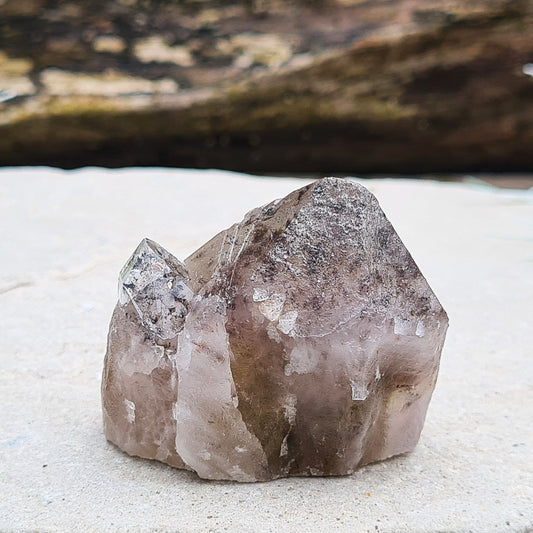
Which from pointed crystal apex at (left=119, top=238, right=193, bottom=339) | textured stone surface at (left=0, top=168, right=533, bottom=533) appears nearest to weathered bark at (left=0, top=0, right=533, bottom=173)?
textured stone surface at (left=0, top=168, right=533, bottom=533)

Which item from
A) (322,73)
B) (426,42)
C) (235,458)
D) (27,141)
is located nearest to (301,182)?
(322,73)

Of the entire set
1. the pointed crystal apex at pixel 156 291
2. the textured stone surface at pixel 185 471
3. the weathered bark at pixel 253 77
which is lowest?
the textured stone surface at pixel 185 471

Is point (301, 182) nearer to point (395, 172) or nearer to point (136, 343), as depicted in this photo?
point (395, 172)

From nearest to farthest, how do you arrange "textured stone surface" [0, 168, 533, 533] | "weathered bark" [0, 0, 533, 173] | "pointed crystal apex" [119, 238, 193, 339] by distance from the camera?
"textured stone surface" [0, 168, 533, 533]
"pointed crystal apex" [119, 238, 193, 339]
"weathered bark" [0, 0, 533, 173]

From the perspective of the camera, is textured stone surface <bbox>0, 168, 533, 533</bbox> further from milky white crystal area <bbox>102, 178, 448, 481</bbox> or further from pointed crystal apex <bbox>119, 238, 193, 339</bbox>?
pointed crystal apex <bbox>119, 238, 193, 339</bbox>

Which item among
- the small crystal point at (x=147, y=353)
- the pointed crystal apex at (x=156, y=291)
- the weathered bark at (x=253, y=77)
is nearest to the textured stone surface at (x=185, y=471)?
the small crystal point at (x=147, y=353)

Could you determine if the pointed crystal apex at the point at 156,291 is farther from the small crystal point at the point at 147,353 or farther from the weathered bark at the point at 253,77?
the weathered bark at the point at 253,77
